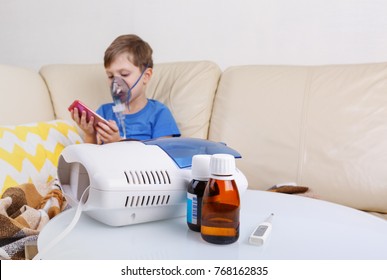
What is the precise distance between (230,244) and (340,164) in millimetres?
846

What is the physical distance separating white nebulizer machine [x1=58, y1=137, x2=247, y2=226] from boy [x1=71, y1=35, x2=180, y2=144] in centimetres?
73

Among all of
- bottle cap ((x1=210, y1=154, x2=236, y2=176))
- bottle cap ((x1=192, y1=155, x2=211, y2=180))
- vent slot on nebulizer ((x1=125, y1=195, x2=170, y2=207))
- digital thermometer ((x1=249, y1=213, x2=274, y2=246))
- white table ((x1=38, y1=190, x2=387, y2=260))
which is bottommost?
white table ((x1=38, y1=190, x2=387, y2=260))

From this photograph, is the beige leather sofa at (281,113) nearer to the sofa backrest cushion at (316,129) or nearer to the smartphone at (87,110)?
the sofa backrest cushion at (316,129)

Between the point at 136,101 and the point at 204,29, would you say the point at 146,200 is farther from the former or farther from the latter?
the point at 204,29

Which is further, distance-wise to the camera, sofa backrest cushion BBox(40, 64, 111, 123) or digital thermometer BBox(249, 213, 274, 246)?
sofa backrest cushion BBox(40, 64, 111, 123)

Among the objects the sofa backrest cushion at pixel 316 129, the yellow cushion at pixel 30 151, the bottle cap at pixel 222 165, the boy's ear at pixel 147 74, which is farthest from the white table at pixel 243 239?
the boy's ear at pixel 147 74

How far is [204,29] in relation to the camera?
5.71 ft

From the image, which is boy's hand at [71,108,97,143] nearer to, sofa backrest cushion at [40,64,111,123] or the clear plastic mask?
the clear plastic mask

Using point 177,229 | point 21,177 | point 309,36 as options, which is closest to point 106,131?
point 21,177

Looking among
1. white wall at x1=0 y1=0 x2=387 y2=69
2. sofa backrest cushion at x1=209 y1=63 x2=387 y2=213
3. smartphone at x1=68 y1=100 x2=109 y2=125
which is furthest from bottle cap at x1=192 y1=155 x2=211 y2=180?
white wall at x1=0 y1=0 x2=387 y2=69

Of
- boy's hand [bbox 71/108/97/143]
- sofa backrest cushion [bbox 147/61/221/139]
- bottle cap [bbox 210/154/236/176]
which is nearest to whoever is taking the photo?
bottle cap [bbox 210/154/236/176]

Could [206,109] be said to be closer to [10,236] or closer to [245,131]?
[245,131]

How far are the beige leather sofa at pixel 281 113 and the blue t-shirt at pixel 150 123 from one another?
0.08 m

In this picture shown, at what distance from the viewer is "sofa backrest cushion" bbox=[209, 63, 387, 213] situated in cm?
129
